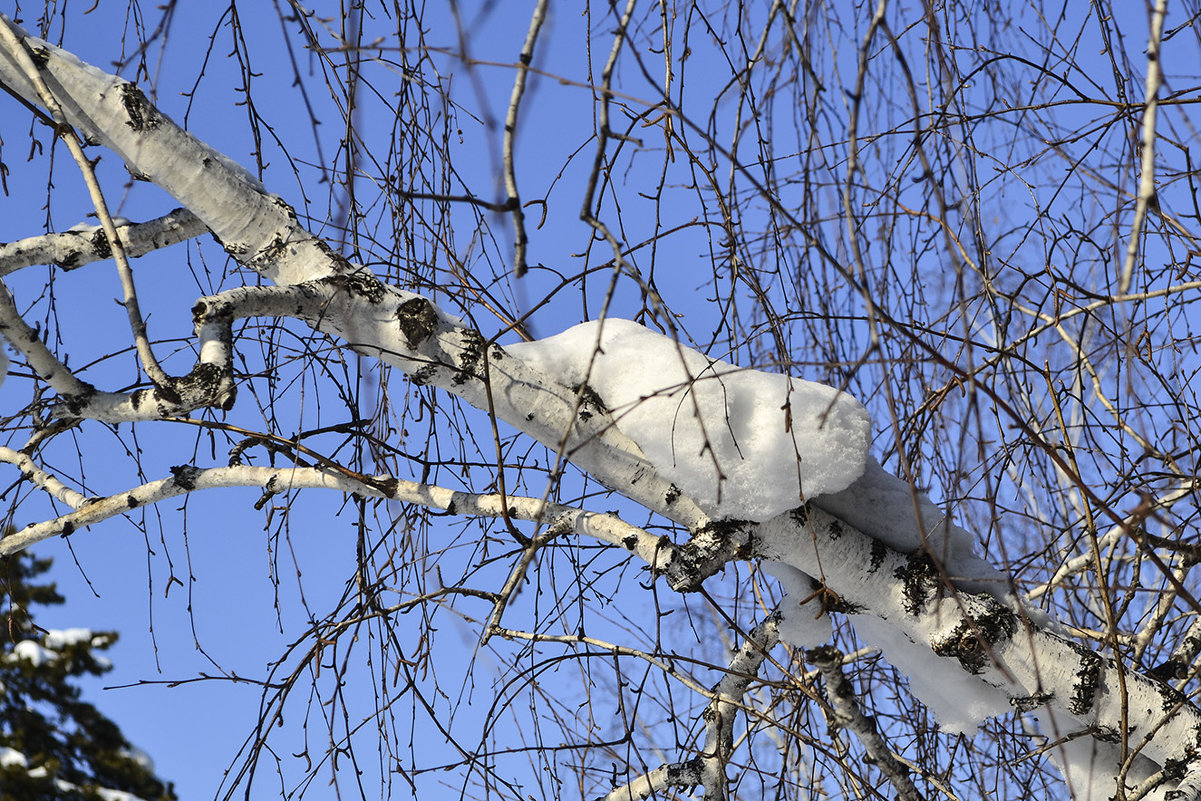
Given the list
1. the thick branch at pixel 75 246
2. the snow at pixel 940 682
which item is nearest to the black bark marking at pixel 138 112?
the thick branch at pixel 75 246

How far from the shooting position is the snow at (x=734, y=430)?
110 cm

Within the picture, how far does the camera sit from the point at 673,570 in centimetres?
119

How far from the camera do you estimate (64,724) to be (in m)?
7.56

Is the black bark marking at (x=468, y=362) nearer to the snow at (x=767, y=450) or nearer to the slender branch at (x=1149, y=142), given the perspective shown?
the snow at (x=767, y=450)

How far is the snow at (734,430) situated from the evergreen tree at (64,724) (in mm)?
7579

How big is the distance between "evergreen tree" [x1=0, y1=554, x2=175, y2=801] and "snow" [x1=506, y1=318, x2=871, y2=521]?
758cm

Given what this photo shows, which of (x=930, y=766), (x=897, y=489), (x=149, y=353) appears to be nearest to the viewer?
(x=149, y=353)

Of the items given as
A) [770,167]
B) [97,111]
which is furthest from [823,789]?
[97,111]

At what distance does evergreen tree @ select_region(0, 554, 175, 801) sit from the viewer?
286 inches

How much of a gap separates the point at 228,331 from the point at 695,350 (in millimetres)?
583

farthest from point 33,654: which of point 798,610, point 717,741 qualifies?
point 798,610

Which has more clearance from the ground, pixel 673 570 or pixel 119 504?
pixel 119 504

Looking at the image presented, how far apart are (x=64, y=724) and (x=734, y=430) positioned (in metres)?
8.25

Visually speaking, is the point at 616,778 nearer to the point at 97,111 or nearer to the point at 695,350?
the point at 695,350
